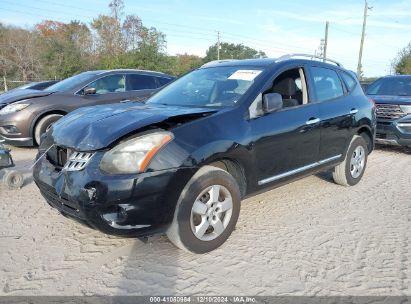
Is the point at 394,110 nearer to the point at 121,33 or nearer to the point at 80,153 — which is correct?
the point at 80,153

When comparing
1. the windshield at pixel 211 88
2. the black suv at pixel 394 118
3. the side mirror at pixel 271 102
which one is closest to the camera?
the side mirror at pixel 271 102

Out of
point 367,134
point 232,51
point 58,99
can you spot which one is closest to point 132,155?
point 367,134

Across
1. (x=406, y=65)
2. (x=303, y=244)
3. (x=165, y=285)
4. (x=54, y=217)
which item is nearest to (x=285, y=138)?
(x=303, y=244)

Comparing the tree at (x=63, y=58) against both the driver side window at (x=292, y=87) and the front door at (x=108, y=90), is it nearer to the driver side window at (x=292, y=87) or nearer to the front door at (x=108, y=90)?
the front door at (x=108, y=90)

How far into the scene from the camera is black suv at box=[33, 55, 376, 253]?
302 cm

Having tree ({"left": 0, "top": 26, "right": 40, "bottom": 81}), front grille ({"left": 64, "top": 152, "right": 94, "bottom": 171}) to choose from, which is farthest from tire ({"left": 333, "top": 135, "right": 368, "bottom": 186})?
tree ({"left": 0, "top": 26, "right": 40, "bottom": 81})

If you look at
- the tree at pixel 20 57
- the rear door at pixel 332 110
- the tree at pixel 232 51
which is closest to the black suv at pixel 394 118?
the rear door at pixel 332 110

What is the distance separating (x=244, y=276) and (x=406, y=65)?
45.6 meters

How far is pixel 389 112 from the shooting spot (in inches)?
326

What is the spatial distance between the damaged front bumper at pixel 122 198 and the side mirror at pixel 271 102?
115cm

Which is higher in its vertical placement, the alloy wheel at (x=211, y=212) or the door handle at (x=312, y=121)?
the door handle at (x=312, y=121)

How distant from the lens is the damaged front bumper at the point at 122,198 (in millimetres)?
2953

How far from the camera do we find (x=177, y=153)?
3146 mm

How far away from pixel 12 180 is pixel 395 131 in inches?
280
